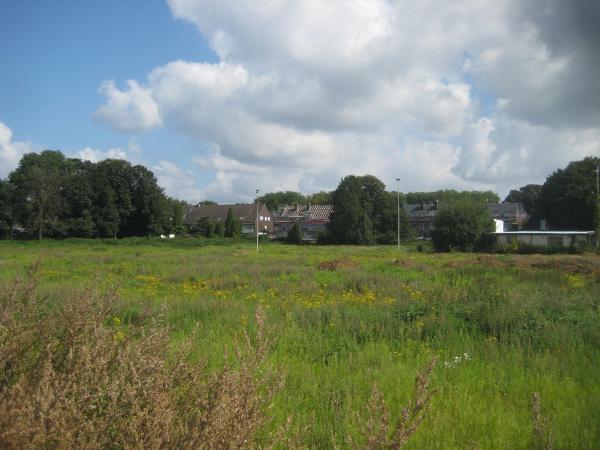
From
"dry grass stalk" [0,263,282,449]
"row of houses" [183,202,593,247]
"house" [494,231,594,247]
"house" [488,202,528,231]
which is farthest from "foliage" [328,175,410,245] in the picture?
"dry grass stalk" [0,263,282,449]

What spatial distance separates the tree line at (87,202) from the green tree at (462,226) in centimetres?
4056

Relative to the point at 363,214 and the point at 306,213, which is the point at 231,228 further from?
the point at 306,213

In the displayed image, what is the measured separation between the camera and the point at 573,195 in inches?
2511

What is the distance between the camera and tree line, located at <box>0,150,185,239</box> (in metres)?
63.3

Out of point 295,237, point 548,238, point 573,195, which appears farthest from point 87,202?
point 573,195

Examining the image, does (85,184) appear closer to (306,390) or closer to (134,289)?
(134,289)

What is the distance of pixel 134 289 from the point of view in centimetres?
1371

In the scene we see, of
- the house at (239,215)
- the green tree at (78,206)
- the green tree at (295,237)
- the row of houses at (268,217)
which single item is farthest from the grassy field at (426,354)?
the house at (239,215)

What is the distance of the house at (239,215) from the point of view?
334 ft

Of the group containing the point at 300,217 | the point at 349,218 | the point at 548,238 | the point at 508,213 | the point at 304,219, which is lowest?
the point at 548,238

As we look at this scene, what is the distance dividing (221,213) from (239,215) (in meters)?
4.28

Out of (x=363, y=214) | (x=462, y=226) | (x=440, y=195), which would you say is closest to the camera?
(x=462, y=226)

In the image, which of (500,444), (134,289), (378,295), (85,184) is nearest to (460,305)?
(378,295)

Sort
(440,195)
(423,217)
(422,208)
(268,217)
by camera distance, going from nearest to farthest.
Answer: (423,217) → (422,208) → (268,217) → (440,195)
